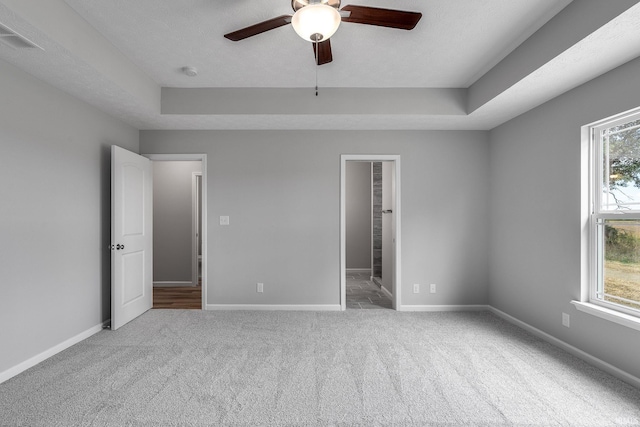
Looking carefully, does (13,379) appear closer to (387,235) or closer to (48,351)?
(48,351)

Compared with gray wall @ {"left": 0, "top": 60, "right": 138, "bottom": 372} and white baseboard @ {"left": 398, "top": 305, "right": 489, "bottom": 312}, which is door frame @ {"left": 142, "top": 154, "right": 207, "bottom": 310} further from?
white baseboard @ {"left": 398, "top": 305, "right": 489, "bottom": 312}

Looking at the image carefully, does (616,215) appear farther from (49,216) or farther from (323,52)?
(49,216)

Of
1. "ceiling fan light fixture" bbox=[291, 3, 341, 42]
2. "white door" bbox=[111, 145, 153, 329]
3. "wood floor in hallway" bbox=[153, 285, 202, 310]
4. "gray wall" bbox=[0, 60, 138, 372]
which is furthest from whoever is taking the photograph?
"wood floor in hallway" bbox=[153, 285, 202, 310]

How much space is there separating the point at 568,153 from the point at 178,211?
5474 mm

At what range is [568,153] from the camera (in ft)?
9.73

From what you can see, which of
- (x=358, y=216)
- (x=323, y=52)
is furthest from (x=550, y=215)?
(x=358, y=216)

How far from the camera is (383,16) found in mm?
1832

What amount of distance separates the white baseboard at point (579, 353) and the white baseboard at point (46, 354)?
453cm

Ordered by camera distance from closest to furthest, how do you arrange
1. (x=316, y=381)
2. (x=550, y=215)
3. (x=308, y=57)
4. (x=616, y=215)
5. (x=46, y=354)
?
(x=316, y=381) → (x=616, y=215) → (x=46, y=354) → (x=308, y=57) → (x=550, y=215)

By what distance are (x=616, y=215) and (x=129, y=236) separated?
15.5 feet

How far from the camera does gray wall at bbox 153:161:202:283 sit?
18.5 feet

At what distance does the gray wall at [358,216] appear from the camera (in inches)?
289

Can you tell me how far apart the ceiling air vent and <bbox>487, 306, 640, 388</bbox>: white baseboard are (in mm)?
4727

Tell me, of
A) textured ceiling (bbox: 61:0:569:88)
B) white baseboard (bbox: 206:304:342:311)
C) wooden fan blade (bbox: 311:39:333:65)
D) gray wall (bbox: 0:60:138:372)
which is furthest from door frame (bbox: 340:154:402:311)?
gray wall (bbox: 0:60:138:372)
